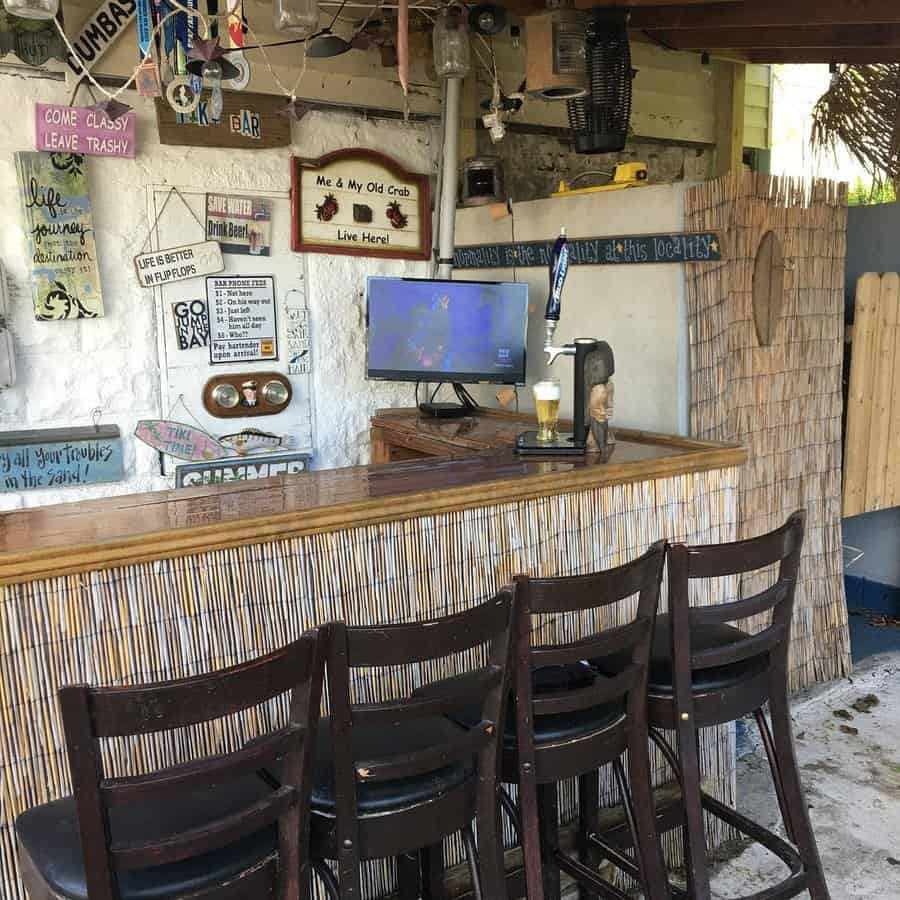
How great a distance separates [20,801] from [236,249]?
2.38 meters

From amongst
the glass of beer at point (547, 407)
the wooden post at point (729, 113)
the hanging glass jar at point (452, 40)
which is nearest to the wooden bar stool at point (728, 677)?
the glass of beer at point (547, 407)

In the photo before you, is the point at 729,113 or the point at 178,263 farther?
the point at 729,113

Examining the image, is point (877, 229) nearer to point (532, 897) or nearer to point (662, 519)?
point (662, 519)

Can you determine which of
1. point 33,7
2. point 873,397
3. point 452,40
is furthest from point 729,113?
point 33,7

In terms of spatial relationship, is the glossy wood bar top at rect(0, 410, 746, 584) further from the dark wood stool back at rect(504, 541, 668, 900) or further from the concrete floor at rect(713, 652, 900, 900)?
the concrete floor at rect(713, 652, 900, 900)

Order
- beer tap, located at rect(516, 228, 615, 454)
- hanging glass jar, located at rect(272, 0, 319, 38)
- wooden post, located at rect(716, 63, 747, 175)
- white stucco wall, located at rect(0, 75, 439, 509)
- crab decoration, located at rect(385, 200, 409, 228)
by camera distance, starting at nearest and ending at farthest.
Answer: hanging glass jar, located at rect(272, 0, 319, 38) < beer tap, located at rect(516, 228, 615, 454) < white stucco wall, located at rect(0, 75, 439, 509) < crab decoration, located at rect(385, 200, 409, 228) < wooden post, located at rect(716, 63, 747, 175)

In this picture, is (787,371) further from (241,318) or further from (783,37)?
(241,318)

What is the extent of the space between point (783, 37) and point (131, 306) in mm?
2975

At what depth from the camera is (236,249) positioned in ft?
12.1

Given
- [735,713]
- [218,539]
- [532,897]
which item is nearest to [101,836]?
[218,539]

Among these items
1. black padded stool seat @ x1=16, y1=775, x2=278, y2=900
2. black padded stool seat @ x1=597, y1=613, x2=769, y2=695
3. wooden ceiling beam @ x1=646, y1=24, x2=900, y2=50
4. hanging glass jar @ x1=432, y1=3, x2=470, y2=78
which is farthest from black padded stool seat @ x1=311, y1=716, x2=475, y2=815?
wooden ceiling beam @ x1=646, y1=24, x2=900, y2=50

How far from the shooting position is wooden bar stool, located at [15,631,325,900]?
1295mm

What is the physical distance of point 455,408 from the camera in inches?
154

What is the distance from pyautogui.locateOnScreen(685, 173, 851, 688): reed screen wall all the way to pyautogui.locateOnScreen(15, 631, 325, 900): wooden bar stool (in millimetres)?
2129
